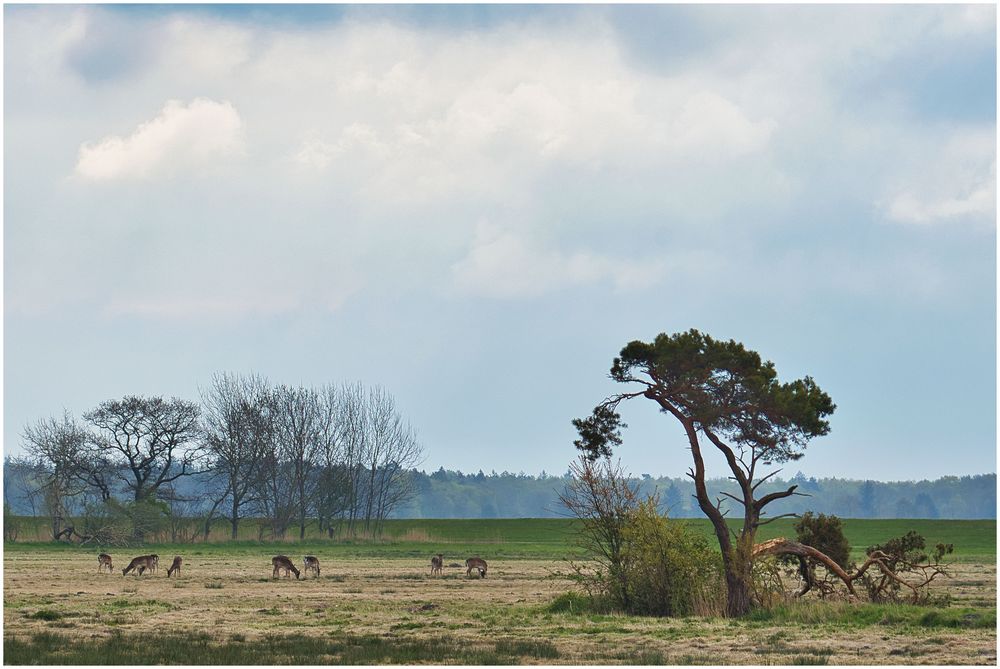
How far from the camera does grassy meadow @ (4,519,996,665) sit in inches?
783

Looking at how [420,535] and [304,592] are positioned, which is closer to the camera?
[304,592]

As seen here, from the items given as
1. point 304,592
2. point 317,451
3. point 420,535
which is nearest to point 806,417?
point 304,592

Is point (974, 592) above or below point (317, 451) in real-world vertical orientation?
below

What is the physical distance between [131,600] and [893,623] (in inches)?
787

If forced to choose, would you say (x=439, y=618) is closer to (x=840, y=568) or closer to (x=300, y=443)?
(x=840, y=568)

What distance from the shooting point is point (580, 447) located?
93.5 ft

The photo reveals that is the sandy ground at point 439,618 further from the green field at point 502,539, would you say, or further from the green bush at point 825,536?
the green field at point 502,539

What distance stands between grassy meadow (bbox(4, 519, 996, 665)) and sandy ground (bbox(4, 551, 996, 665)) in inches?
2.0

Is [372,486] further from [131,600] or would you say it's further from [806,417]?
[806,417]

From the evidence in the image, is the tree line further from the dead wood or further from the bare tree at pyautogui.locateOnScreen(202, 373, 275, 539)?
the dead wood

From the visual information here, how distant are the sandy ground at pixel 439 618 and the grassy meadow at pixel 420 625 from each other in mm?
50

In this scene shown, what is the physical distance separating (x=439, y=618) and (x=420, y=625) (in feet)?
6.47

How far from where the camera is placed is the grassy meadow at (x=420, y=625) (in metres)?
19.9

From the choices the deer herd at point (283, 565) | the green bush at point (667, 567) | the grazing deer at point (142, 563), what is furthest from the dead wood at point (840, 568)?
the grazing deer at point (142, 563)
